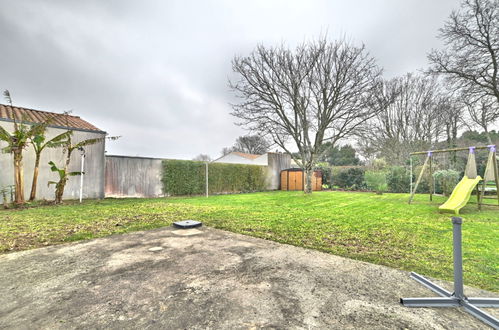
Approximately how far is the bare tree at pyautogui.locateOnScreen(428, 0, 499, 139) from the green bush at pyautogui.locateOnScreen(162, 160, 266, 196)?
12310 millimetres

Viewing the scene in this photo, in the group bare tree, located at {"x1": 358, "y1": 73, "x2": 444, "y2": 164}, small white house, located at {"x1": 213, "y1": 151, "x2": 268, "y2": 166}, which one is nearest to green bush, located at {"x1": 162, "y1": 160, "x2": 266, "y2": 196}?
small white house, located at {"x1": 213, "y1": 151, "x2": 268, "y2": 166}

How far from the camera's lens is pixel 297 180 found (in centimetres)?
1758

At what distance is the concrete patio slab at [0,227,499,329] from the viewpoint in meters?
1.56

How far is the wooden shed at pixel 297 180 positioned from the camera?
56.9 ft

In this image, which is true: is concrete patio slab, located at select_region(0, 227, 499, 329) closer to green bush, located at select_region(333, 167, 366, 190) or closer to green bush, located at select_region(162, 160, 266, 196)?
green bush, located at select_region(162, 160, 266, 196)

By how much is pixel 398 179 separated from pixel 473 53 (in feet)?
24.6

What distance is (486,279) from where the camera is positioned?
2.31 metres

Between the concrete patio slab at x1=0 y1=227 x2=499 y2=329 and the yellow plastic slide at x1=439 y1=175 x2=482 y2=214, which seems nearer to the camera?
the concrete patio slab at x1=0 y1=227 x2=499 y2=329

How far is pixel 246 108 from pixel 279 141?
9.66ft

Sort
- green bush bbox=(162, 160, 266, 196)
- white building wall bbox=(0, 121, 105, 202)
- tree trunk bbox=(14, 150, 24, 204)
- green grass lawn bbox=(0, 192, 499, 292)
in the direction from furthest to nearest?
green bush bbox=(162, 160, 266, 196), white building wall bbox=(0, 121, 105, 202), tree trunk bbox=(14, 150, 24, 204), green grass lawn bbox=(0, 192, 499, 292)

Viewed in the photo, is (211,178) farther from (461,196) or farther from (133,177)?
(461,196)

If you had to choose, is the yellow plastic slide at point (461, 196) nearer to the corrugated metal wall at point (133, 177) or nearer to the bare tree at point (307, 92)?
the bare tree at point (307, 92)

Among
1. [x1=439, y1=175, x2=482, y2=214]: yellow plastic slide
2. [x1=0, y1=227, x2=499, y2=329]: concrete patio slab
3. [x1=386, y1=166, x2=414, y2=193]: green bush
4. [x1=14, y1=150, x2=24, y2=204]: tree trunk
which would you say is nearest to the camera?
[x1=0, y1=227, x2=499, y2=329]: concrete patio slab

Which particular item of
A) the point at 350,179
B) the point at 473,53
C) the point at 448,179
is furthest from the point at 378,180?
the point at 473,53
